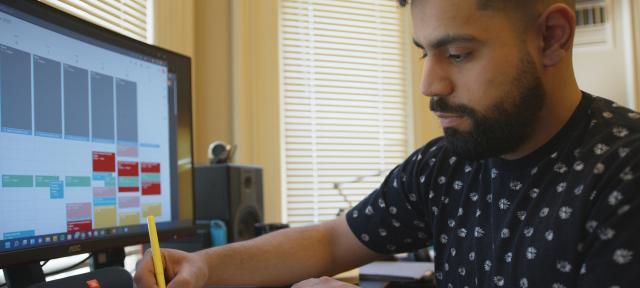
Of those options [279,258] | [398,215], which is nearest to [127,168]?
[279,258]

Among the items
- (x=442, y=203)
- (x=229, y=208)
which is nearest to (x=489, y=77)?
(x=442, y=203)

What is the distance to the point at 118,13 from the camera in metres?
1.70

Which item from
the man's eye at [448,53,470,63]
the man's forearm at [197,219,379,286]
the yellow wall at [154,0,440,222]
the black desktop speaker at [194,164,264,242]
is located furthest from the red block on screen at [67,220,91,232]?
the yellow wall at [154,0,440,222]

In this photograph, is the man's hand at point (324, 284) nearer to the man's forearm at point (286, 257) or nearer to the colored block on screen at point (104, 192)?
the man's forearm at point (286, 257)

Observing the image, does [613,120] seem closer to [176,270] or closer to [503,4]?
[503,4]

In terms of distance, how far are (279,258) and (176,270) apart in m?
0.31

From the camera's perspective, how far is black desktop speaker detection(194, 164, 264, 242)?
5.67 ft

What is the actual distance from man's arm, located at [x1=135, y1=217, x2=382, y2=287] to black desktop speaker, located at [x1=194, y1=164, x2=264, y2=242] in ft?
1.72

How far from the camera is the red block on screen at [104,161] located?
95 centimetres

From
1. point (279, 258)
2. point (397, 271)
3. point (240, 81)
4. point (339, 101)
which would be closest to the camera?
point (279, 258)

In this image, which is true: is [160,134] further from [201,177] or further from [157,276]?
[201,177]

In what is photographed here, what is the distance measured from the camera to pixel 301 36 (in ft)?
8.50

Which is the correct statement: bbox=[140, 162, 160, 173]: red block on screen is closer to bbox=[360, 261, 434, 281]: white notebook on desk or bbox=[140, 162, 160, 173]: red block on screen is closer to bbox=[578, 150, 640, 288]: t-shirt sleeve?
bbox=[360, 261, 434, 281]: white notebook on desk

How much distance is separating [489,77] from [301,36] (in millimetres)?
1763
